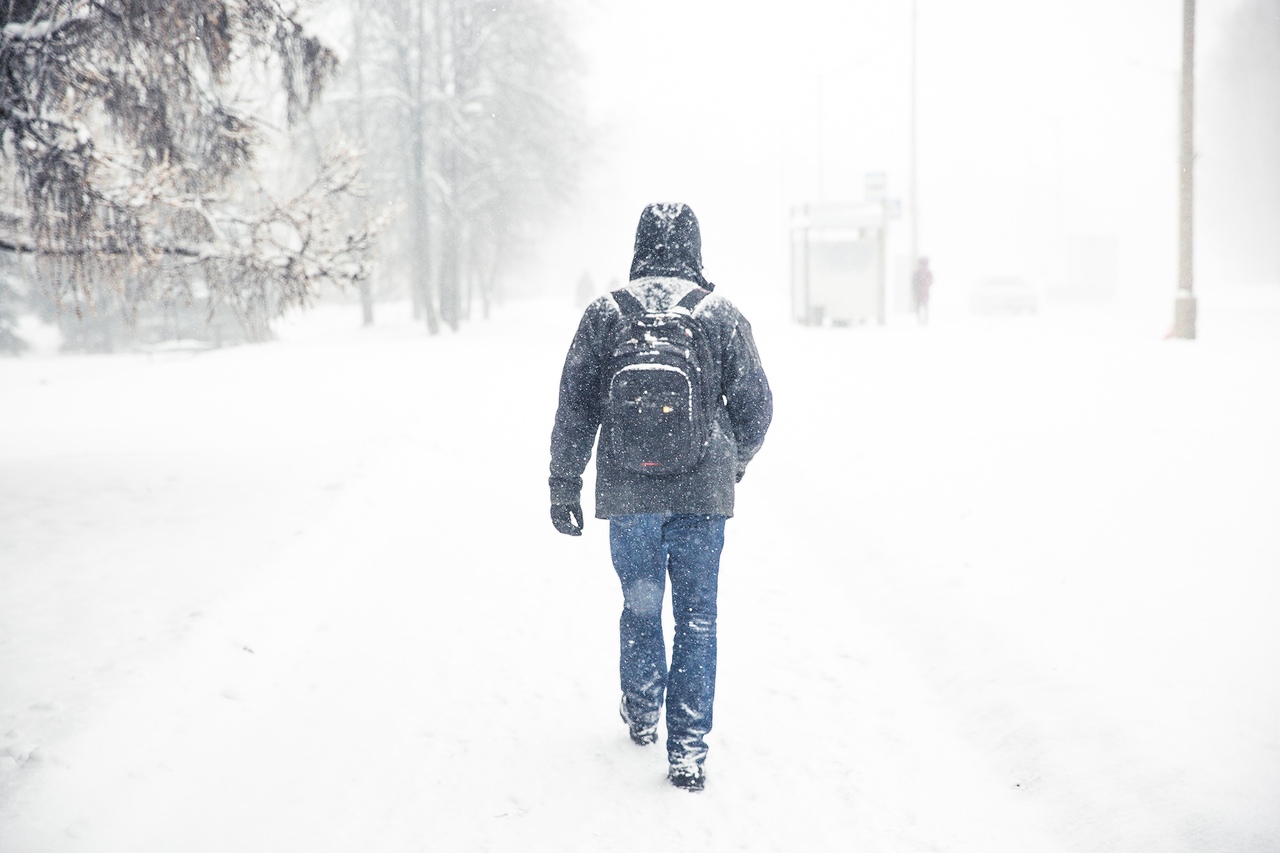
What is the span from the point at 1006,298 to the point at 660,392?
32.1 m

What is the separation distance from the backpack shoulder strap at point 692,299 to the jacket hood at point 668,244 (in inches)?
4.6

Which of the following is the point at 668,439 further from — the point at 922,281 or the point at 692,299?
the point at 922,281

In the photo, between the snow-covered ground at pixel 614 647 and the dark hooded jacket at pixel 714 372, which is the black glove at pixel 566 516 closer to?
the dark hooded jacket at pixel 714 372

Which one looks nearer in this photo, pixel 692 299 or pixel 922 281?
pixel 692 299

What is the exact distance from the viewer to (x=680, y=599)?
11.0 ft

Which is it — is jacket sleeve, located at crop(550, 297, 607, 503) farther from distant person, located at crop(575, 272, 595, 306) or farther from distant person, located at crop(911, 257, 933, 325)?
distant person, located at crop(575, 272, 595, 306)

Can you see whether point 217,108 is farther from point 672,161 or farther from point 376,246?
point 672,161

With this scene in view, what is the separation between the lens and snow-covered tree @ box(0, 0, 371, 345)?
6418 mm

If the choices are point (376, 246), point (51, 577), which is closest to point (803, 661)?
point (51, 577)

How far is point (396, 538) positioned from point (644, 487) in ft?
12.6

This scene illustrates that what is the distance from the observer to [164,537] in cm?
615

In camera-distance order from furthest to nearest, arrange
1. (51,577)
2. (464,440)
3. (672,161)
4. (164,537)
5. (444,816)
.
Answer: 1. (672,161)
2. (464,440)
3. (164,537)
4. (51,577)
5. (444,816)

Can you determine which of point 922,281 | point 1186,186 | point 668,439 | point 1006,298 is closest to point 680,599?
point 668,439

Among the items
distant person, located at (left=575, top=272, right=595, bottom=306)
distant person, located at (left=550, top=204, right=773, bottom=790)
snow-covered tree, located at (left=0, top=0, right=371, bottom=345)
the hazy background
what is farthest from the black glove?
the hazy background
